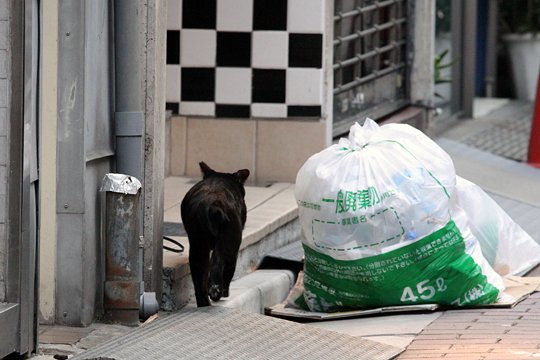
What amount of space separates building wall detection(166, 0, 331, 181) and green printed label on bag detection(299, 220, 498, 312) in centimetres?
A: 189

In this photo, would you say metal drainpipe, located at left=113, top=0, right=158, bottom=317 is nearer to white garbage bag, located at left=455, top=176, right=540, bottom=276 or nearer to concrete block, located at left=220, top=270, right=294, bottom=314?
concrete block, located at left=220, top=270, right=294, bottom=314

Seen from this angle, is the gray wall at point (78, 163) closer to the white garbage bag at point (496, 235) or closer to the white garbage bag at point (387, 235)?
the white garbage bag at point (387, 235)

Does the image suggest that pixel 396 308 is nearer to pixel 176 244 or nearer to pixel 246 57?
pixel 176 244

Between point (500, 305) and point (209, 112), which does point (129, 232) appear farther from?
point (209, 112)

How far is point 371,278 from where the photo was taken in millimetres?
5523

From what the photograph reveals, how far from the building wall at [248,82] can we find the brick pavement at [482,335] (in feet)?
6.95

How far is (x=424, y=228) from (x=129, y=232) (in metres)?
1.34

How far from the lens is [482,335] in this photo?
5.14 m

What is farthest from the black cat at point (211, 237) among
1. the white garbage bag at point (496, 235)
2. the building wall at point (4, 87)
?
the white garbage bag at point (496, 235)

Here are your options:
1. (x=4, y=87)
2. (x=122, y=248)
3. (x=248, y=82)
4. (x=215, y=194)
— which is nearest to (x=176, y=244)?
(x=215, y=194)

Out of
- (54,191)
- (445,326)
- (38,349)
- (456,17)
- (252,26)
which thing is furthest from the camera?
(456,17)

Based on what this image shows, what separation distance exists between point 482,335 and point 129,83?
174cm

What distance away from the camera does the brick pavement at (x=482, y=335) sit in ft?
15.9

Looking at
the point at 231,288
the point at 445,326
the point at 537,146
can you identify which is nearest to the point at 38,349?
the point at 231,288
